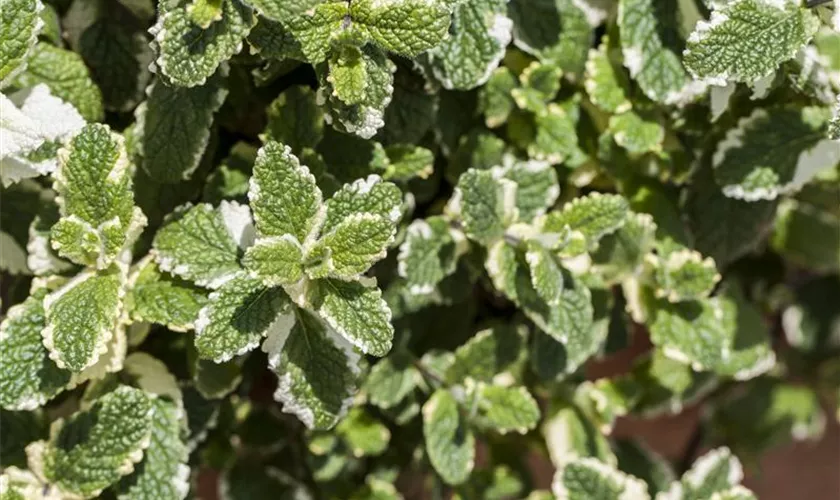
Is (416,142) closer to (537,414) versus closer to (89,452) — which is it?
(537,414)

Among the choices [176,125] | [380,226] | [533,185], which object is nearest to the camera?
[380,226]

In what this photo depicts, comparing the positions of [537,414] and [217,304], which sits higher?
[217,304]

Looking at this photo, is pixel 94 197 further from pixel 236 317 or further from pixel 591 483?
pixel 591 483

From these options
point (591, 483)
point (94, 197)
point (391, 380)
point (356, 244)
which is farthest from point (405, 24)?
point (591, 483)

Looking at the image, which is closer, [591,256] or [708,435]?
[591,256]

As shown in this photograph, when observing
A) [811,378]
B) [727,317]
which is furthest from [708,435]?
[727,317]

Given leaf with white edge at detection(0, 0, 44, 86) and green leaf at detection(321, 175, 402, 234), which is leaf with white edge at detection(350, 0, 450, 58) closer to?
green leaf at detection(321, 175, 402, 234)

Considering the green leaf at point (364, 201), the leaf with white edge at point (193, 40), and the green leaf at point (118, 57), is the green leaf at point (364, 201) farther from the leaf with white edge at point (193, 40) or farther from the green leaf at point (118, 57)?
the green leaf at point (118, 57)
